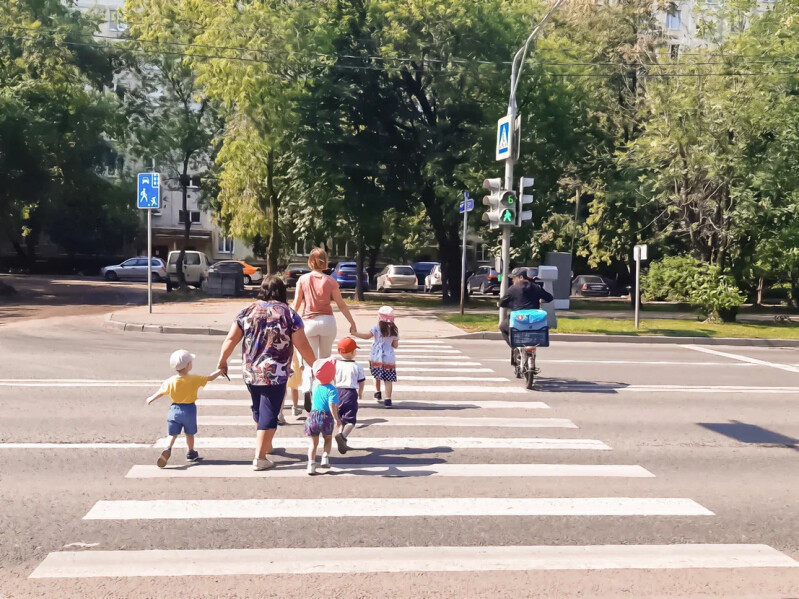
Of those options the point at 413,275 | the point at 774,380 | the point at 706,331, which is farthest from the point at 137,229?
the point at 774,380

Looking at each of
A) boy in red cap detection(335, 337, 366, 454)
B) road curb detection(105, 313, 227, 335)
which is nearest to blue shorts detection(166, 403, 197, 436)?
boy in red cap detection(335, 337, 366, 454)

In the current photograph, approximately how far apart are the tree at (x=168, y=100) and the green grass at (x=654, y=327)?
16345 mm

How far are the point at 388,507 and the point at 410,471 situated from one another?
3.27 feet

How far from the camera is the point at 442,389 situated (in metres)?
11.1

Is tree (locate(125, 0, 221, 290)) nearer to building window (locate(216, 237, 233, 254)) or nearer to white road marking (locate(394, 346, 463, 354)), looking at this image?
white road marking (locate(394, 346, 463, 354))

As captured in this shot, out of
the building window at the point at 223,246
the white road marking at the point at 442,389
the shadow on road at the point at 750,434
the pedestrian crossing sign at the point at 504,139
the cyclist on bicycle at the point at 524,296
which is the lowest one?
the shadow on road at the point at 750,434

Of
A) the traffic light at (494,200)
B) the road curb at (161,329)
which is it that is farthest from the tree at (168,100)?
the traffic light at (494,200)

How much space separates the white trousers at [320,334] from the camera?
8555mm

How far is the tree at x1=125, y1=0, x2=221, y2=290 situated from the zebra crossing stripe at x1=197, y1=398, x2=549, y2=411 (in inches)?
1002

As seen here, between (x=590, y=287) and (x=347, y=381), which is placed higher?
(x=347, y=381)

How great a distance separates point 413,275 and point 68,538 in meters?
40.9

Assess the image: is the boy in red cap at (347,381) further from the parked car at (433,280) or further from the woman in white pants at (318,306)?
the parked car at (433,280)

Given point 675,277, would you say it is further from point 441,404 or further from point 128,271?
point 128,271

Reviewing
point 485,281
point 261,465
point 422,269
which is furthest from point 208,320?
point 422,269
